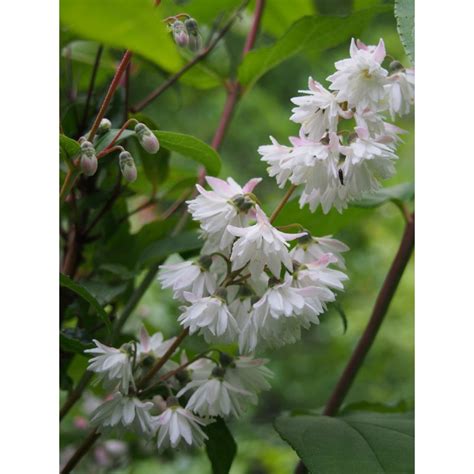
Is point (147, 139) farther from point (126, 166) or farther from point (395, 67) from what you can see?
point (395, 67)

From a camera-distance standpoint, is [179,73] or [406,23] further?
[179,73]

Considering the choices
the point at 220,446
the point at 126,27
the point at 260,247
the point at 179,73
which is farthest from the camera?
the point at 179,73

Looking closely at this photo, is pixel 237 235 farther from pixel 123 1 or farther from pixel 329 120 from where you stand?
pixel 123 1

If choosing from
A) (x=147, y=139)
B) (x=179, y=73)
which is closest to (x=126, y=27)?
(x=147, y=139)

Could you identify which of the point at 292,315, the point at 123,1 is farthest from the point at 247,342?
the point at 123,1

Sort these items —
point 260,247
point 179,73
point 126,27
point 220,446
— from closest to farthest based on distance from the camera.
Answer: point 126,27, point 260,247, point 220,446, point 179,73

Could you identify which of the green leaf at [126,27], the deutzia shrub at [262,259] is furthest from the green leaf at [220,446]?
the green leaf at [126,27]

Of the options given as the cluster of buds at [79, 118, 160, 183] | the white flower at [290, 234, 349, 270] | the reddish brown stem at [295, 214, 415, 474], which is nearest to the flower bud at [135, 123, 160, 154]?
the cluster of buds at [79, 118, 160, 183]

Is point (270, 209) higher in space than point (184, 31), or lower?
lower

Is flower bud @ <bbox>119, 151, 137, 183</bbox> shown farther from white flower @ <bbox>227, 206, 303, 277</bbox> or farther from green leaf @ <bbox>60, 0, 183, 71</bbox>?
green leaf @ <bbox>60, 0, 183, 71</bbox>
